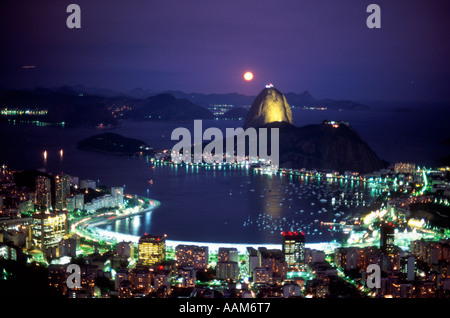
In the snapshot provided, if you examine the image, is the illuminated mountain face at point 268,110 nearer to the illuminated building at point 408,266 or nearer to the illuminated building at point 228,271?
the illuminated building at point 408,266

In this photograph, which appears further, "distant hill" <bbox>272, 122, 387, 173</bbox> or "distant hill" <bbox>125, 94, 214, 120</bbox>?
"distant hill" <bbox>125, 94, 214, 120</bbox>

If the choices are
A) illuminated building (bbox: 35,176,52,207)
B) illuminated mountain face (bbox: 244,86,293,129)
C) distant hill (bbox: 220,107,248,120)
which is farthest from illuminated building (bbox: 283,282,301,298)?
distant hill (bbox: 220,107,248,120)

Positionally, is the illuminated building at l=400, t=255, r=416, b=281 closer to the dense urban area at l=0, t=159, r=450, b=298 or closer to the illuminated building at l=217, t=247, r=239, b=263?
the dense urban area at l=0, t=159, r=450, b=298

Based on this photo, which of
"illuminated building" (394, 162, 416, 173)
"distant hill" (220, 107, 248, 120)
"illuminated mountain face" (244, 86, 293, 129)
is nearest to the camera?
"illuminated building" (394, 162, 416, 173)

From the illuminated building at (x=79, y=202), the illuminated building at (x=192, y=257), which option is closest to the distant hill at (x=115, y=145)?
the illuminated building at (x=79, y=202)

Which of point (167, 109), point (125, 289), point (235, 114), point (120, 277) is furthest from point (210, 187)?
point (167, 109)
